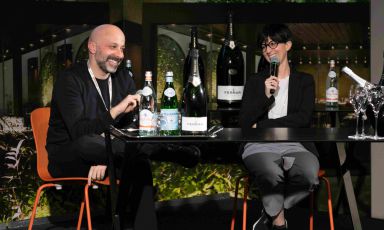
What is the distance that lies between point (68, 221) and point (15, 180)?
450 mm

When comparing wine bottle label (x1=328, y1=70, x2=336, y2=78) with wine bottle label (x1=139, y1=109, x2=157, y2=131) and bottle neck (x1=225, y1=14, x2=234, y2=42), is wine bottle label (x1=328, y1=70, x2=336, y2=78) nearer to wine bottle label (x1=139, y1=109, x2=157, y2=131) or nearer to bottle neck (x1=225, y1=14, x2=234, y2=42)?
bottle neck (x1=225, y1=14, x2=234, y2=42)

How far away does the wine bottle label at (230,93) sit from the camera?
11.9ft

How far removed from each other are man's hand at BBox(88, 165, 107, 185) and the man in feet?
2.27

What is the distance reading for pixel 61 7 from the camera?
13.8 ft

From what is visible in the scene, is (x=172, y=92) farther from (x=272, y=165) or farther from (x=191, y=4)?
(x=191, y=4)

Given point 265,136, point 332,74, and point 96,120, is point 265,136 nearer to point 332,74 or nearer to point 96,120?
point 96,120

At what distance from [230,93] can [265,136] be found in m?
1.07

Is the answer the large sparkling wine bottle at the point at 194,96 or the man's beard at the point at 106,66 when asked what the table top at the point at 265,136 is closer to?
the large sparkling wine bottle at the point at 194,96

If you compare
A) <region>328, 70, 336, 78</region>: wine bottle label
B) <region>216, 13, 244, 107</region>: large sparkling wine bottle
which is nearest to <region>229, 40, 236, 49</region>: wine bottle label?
<region>216, 13, 244, 107</region>: large sparkling wine bottle

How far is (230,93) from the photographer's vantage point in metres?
3.62

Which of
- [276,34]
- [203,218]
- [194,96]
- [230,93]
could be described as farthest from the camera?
[203,218]

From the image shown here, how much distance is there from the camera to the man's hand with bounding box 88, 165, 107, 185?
9.87ft

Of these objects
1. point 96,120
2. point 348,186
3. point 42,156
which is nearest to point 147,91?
point 96,120

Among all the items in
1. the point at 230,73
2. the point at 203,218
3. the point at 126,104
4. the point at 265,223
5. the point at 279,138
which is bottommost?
the point at 203,218
